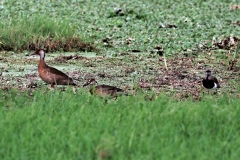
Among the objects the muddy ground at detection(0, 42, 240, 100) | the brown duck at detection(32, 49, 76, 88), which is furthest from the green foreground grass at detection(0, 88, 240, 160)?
the muddy ground at detection(0, 42, 240, 100)

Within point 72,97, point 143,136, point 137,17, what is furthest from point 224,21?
point 143,136

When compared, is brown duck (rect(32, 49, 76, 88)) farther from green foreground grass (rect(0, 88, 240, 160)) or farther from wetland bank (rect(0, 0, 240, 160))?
green foreground grass (rect(0, 88, 240, 160))

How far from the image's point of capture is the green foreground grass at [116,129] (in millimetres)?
4562

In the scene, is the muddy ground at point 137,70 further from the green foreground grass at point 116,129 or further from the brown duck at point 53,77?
the green foreground grass at point 116,129

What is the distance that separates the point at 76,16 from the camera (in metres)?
12.9

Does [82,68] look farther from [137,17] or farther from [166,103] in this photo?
[137,17]

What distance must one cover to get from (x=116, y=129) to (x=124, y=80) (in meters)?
2.79

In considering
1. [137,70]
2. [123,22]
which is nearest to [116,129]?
[137,70]

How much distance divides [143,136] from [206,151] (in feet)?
1.53

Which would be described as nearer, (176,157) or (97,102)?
(176,157)

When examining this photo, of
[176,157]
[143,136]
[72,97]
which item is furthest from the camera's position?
[72,97]

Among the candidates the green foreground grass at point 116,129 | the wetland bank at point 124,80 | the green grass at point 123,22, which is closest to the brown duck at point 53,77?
the wetland bank at point 124,80

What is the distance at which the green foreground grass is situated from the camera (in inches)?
180

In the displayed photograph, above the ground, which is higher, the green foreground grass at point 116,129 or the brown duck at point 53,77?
the green foreground grass at point 116,129
